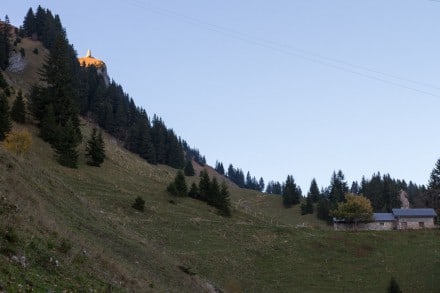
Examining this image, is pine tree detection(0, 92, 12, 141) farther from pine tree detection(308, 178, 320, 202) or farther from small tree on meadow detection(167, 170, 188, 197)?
pine tree detection(308, 178, 320, 202)

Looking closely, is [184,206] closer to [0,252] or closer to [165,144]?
[0,252]

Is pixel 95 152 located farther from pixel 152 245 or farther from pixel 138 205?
pixel 152 245

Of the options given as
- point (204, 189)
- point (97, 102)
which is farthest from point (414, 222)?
point (97, 102)

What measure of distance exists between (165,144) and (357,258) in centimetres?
9888

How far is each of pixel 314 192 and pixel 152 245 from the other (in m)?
102

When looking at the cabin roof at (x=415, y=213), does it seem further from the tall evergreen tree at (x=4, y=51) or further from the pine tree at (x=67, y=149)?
the tall evergreen tree at (x=4, y=51)

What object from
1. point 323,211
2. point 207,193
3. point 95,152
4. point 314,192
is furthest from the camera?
point 314,192

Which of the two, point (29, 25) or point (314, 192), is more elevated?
point (29, 25)

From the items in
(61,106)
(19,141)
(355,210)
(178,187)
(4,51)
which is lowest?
(178,187)

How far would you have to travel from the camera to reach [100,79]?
157125 mm

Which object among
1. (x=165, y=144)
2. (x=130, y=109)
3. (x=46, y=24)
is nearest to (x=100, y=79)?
(x=130, y=109)

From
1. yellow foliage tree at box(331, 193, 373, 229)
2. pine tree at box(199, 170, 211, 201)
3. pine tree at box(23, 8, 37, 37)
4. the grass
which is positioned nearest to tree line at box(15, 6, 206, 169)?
pine tree at box(23, 8, 37, 37)

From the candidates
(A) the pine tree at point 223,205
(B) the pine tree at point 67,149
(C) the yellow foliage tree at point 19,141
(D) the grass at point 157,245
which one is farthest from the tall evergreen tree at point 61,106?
(A) the pine tree at point 223,205

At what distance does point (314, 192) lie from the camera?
132250 mm
